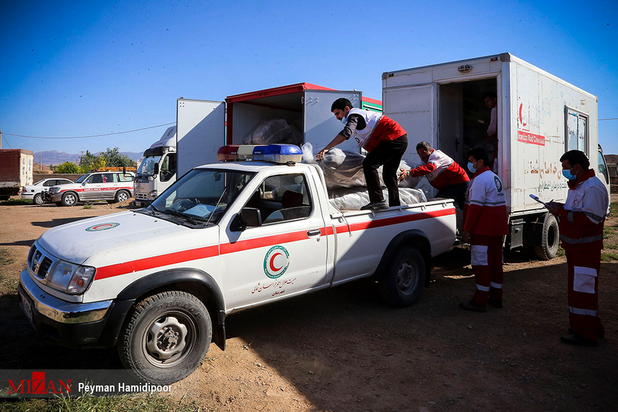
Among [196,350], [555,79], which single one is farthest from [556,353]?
[555,79]

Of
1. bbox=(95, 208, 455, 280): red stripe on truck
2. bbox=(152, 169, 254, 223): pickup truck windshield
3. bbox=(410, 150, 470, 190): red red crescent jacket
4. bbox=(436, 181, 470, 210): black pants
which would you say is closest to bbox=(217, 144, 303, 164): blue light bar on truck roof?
bbox=(152, 169, 254, 223): pickup truck windshield

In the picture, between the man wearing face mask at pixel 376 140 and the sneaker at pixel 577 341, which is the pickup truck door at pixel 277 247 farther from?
the sneaker at pixel 577 341

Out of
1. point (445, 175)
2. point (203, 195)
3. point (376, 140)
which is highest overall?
point (376, 140)

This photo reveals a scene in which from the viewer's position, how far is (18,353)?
3723 millimetres

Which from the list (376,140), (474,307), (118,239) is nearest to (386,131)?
(376,140)

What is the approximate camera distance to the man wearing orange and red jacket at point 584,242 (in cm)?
421

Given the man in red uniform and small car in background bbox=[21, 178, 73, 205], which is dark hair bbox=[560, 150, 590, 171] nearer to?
the man in red uniform

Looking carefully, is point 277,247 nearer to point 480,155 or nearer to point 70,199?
point 480,155

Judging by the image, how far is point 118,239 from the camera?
326 centimetres

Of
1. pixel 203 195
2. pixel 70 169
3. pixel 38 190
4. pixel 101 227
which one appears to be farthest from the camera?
pixel 70 169

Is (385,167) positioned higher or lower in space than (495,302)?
higher

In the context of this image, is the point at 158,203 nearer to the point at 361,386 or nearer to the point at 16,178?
the point at 361,386

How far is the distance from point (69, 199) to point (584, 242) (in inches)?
844

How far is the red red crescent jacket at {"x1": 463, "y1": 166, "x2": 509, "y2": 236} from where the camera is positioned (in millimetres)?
5098
